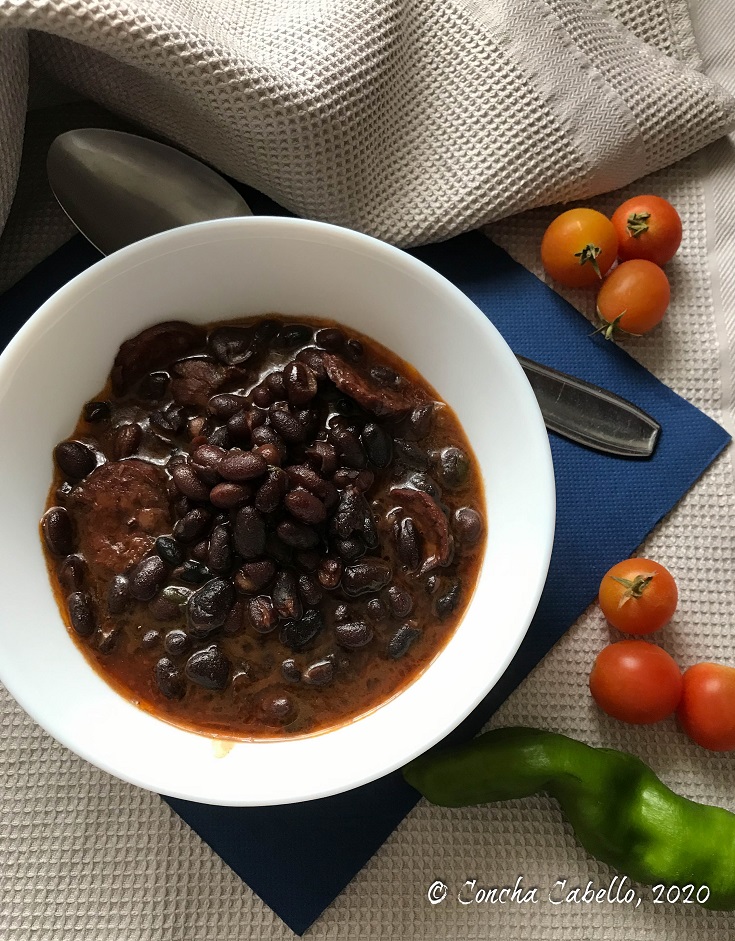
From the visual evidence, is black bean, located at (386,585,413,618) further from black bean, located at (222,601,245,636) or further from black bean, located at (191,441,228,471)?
black bean, located at (191,441,228,471)

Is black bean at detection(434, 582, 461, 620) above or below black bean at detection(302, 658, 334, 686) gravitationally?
above

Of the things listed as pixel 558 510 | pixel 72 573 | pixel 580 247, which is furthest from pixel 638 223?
pixel 72 573

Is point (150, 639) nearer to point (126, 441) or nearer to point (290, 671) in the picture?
point (290, 671)

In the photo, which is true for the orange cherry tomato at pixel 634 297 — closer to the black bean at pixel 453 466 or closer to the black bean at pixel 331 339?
the black bean at pixel 453 466

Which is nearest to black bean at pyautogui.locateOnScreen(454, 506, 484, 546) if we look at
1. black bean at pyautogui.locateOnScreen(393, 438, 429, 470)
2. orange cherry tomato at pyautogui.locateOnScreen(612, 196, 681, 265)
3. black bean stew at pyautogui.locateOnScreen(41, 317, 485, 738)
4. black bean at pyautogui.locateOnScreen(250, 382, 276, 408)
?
black bean stew at pyautogui.locateOnScreen(41, 317, 485, 738)

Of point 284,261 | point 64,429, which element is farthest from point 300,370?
point 64,429

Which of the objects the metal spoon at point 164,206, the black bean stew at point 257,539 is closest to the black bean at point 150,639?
the black bean stew at point 257,539
